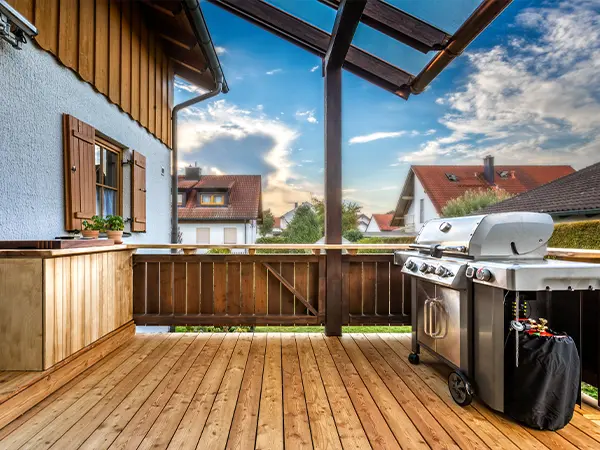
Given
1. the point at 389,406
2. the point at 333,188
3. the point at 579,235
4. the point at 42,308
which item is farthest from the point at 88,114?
the point at 579,235

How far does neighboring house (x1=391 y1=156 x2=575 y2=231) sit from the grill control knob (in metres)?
7.07

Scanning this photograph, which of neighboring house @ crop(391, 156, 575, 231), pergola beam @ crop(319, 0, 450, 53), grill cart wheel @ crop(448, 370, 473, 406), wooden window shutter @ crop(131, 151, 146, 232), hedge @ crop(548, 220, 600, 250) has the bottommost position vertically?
grill cart wheel @ crop(448, 370, 473, 406)

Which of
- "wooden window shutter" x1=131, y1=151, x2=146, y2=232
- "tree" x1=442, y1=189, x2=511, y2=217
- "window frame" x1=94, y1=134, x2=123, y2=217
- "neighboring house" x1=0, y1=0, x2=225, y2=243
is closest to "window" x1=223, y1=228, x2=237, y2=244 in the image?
"neighboring house" x1=0, y1=0, x2=225, y2=243

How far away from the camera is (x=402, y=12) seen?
2.67 meters

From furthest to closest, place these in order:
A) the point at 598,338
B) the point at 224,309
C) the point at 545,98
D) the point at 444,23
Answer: the point at 545,98 < the point at 224,309 < the point at 444,23 < the point at 598,338

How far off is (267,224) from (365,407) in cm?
582

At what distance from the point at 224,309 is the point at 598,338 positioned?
2.80 m

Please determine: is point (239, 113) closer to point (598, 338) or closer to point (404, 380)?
point (404, 380)

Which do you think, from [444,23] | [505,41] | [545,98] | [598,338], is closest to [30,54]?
[444,23]

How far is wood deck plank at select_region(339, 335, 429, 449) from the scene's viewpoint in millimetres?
1530

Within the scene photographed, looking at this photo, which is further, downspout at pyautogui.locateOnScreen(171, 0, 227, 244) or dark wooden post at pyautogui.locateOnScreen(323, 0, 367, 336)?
downspout at pyautogui.locateOnScreen(171, 0, 227, 244)

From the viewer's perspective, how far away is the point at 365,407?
1812mm

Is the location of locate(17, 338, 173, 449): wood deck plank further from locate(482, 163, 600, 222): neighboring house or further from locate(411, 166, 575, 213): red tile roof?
locate(411, 166, 575, 213): red tile roof

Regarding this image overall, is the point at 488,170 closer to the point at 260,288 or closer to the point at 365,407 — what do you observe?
the point at 260,288
